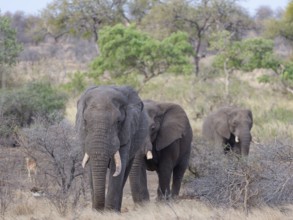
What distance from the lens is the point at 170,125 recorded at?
12.3 m

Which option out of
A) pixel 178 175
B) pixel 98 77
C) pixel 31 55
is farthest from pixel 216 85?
pixel 31 55

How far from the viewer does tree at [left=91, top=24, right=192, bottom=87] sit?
24500mm

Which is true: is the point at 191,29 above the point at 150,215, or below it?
above

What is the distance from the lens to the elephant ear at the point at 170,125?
1212 cm

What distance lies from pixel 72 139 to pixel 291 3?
21964 mm

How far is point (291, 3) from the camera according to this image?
32.4 m

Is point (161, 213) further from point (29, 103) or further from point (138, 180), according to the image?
point (29, 103)

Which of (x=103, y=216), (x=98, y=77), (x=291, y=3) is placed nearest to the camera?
(x=103, y=216)

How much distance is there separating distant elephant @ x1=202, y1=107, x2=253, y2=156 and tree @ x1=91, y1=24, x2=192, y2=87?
676 cm

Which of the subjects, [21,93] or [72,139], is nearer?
[72,139]

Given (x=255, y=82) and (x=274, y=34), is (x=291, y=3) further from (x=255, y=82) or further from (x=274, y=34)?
(x=255, y=82)

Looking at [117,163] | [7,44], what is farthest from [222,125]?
[117,163]

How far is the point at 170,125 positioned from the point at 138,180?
4.76 ft

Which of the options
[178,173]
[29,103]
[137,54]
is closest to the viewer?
[178,173]
